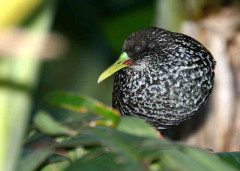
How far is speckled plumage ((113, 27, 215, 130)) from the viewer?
3643mm

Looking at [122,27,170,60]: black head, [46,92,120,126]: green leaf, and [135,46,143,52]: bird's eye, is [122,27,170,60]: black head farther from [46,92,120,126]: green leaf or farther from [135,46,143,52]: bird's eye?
[46,92,120,126]: green leaf

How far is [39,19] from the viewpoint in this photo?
79 centimetres

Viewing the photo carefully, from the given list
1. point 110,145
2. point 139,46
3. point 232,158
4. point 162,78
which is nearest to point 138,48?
point 139,46

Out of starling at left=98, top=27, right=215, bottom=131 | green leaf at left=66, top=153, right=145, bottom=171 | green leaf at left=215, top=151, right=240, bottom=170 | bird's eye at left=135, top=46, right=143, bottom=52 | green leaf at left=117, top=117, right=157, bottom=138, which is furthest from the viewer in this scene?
bird's eye at left=135, top=46, right=143, bottom=52

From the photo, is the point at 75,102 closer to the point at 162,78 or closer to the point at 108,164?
the point at 108,164

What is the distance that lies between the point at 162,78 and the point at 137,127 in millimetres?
2660

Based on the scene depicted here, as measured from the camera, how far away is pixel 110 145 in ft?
3.17

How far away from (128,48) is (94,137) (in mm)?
2724

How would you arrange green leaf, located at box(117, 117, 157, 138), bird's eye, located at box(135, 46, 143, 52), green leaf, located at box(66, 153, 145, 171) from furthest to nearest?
1. bird's eye, located at box(135, 46, 143, 52)
2. green leaf, located at box(117, 117, 157, 138)
3. green leaf, located at box(66, 153, 145, 171)

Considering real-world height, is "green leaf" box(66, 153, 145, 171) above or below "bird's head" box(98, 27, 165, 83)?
below

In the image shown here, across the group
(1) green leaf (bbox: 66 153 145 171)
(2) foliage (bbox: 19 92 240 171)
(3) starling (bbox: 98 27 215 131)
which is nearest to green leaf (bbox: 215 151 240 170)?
(2) foliage (bbox: 19 92 240 171)

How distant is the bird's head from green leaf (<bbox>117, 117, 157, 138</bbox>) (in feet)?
8.09

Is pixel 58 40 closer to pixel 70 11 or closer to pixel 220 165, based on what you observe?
pixel 220 165

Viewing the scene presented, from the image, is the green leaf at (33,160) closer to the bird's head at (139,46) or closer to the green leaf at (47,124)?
the green leaf at (47,124)
